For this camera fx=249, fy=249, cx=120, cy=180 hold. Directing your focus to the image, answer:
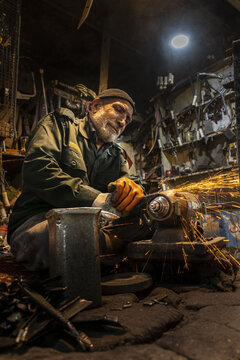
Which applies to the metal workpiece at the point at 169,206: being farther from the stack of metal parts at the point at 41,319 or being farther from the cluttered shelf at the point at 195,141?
the cluttered shelf at the point at 195,141

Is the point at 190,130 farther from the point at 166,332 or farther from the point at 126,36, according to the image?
the point at 166,332

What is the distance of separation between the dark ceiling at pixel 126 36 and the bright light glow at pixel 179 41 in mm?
226

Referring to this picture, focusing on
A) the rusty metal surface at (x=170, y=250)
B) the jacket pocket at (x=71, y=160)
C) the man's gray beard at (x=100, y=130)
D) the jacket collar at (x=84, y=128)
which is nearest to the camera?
the rusty metal surface at (x=170, y=250)

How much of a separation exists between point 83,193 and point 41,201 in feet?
1.56

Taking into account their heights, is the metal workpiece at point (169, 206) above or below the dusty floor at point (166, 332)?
above

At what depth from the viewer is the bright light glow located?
725 centimetres

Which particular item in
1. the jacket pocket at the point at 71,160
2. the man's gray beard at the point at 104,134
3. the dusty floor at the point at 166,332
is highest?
the man's gray beard at the point at 104,134

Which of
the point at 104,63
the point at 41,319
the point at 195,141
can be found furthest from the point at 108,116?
the point at 195,141

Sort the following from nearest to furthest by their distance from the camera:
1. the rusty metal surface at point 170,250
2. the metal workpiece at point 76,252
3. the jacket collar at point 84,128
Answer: the metal workpiece at point 76,252 → the rusty metal surface at point 170,250 → the jacket collar at point 84,128

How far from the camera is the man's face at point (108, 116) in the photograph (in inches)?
126

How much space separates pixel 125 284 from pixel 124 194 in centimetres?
68

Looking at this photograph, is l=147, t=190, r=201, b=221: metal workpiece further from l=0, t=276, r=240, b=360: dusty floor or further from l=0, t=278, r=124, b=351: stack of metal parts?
l=0, t=278, r=124, b=351: stack of metal parts

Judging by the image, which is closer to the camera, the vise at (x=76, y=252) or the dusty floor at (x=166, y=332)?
the dusty floor at (x=166, y=332)

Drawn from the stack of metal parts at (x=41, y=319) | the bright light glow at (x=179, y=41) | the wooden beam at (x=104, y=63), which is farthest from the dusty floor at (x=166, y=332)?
the bright light glow at (x=179, y=41)
